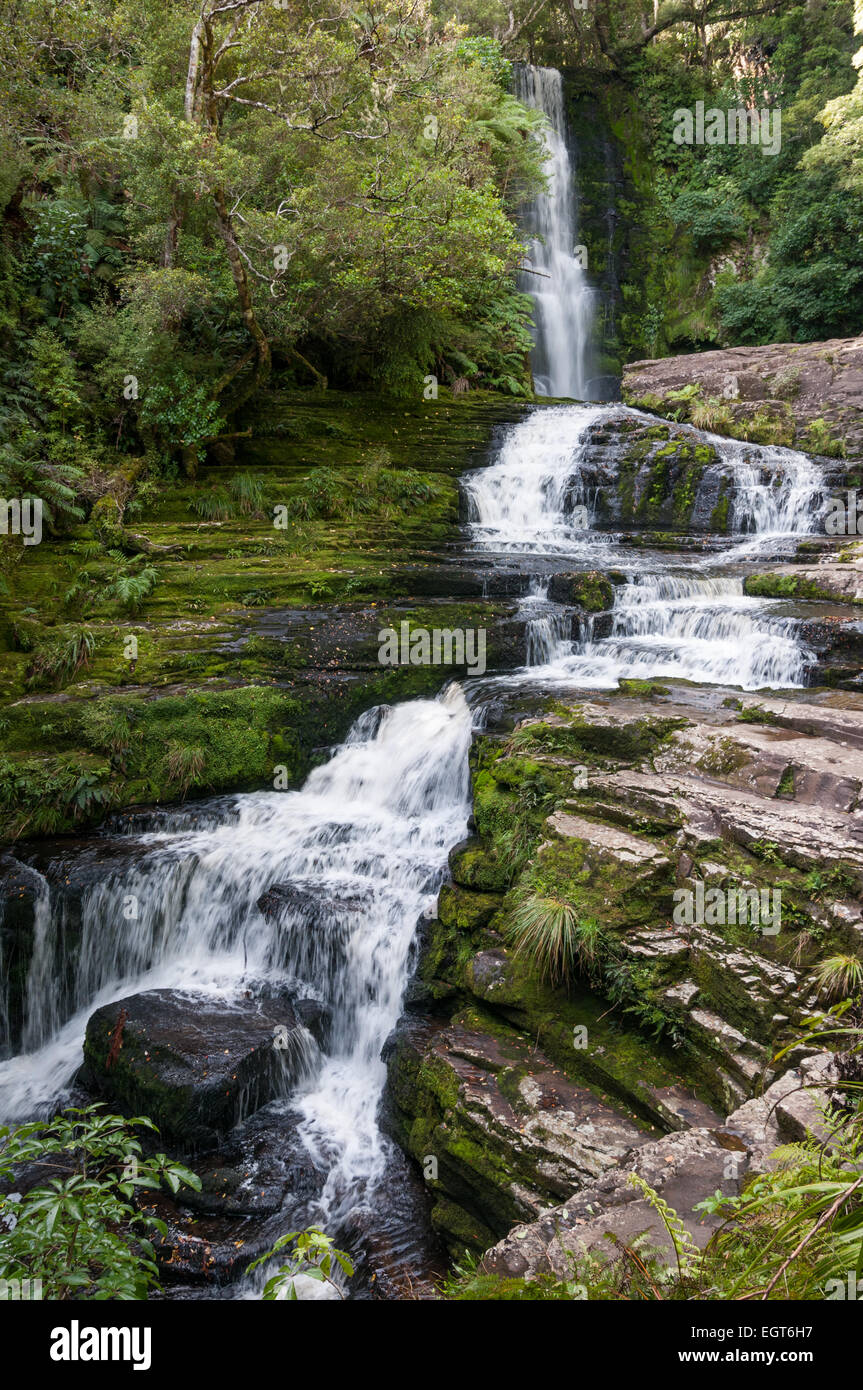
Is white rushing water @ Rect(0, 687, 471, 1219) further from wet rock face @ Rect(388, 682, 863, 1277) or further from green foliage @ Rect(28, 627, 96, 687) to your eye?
green foliage @ Rect(28, 627, 96, 687)

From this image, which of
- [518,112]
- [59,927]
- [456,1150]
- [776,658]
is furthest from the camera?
[518,112]

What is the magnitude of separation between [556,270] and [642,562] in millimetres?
15815

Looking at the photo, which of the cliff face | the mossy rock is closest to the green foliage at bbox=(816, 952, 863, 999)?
Answer: the mossy rock

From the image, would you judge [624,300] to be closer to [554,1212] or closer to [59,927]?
[59,927]

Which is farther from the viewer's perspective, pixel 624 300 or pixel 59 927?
pixel 624 300

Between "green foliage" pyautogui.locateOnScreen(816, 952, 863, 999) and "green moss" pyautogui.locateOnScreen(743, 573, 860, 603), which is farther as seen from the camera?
"green moss" pyautogui.locateOnScreen(743, 573, 860, 603)

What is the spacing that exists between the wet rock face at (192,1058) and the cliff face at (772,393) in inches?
527

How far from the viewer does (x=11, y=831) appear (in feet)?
22.9

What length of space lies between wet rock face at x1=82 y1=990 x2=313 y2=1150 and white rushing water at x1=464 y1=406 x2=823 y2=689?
474cm

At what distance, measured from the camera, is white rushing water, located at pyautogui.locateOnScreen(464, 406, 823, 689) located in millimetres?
8531

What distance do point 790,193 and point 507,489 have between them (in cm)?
1291

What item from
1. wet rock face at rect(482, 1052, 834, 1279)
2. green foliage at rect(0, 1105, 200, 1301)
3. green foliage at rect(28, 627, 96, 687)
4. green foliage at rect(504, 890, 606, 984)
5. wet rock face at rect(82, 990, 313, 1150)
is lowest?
wet rock face at rect(82, 990, 313, 1150)

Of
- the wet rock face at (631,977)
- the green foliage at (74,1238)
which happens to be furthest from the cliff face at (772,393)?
the green foliage at (74,1238)
